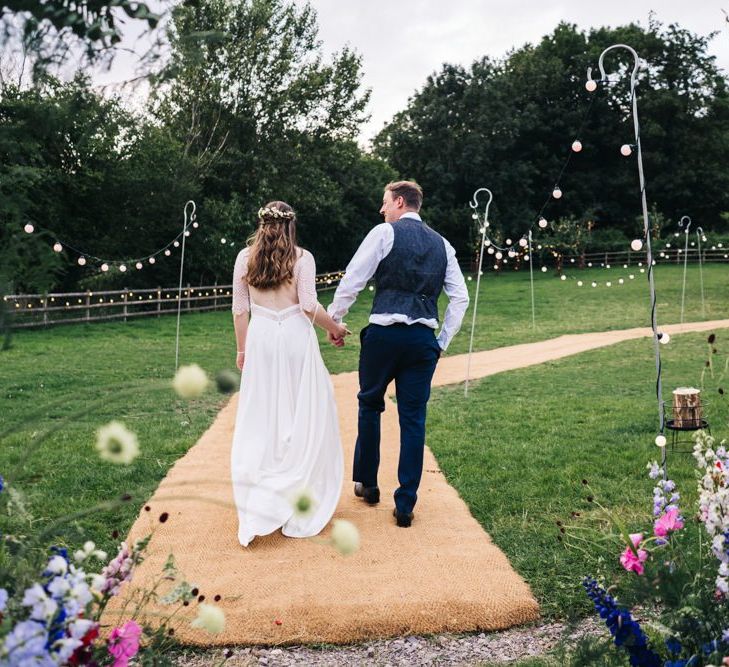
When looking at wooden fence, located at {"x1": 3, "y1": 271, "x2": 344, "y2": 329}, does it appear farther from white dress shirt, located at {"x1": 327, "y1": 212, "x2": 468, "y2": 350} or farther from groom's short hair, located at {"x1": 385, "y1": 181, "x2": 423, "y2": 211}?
groom's short hair, located at {"x1": 385, "y1": 181, "x2": 423, "y2": 211}

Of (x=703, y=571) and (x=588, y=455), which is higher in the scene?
(x=703, y=571)

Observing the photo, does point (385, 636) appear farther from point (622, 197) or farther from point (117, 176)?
point (622, 197)

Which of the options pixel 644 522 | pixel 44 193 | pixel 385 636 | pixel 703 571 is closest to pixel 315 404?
pixel 385 636

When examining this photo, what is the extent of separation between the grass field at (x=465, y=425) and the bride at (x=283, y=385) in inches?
24.6

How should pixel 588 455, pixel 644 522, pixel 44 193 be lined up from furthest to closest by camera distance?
1. pixel 44 193
2. pixel 588 455
3. pixel 644 522

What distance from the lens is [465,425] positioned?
25.8ft

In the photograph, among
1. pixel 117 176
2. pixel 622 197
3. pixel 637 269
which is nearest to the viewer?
pixel 117 176

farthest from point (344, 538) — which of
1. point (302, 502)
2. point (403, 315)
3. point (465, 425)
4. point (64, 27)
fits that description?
point (465, 425)

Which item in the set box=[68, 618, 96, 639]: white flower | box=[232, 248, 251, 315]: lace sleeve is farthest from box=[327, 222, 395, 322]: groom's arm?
box=[68, 618, 96, 639]: white flower

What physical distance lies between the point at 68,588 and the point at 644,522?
3.74 m

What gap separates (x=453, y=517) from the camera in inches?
191

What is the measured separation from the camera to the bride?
15.1 ft

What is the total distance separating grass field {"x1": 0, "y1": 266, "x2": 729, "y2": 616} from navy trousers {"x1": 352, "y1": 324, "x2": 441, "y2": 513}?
21.2 inches

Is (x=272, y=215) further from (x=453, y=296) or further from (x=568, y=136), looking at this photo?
(x=568, y=136)
